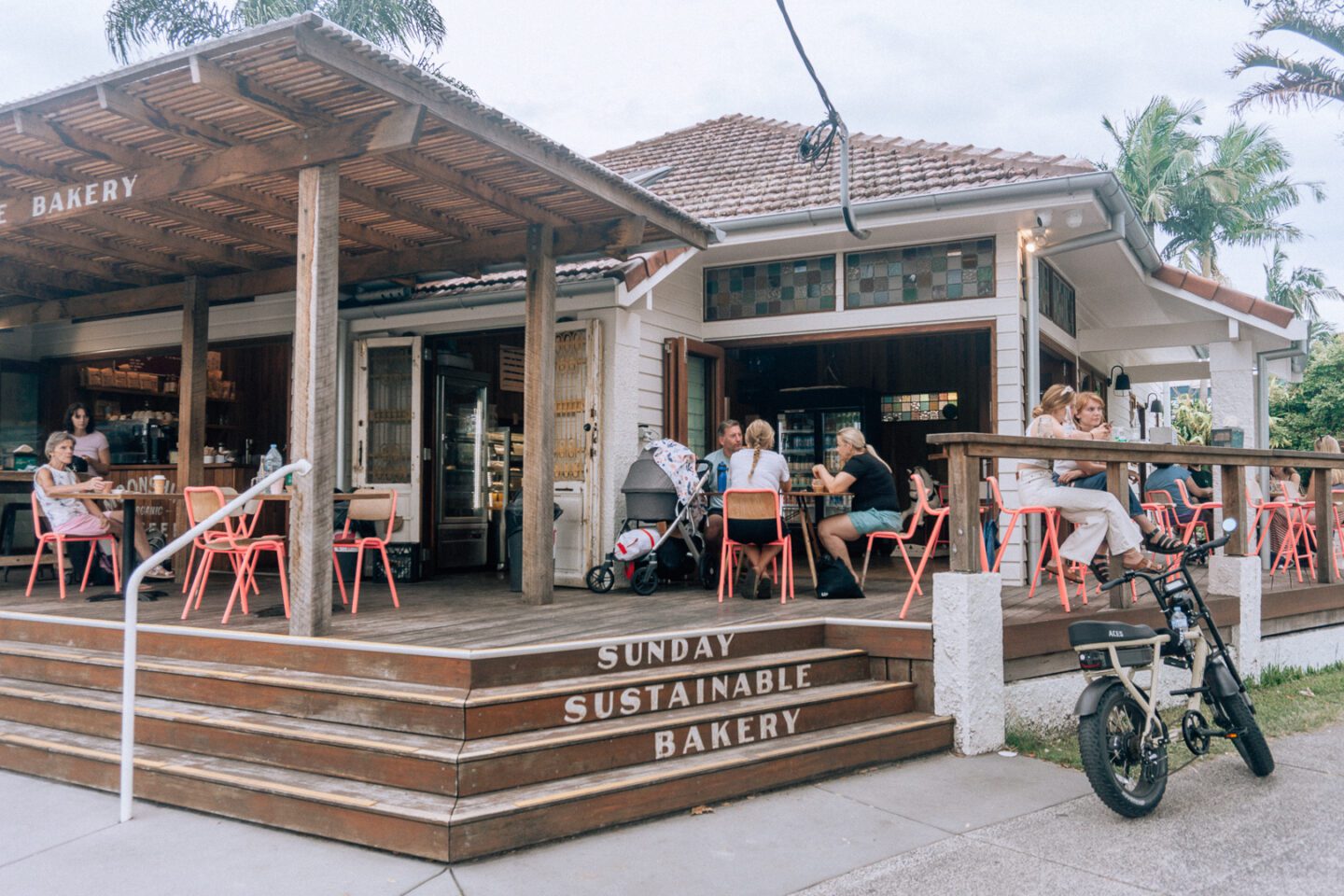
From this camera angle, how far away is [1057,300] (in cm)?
966

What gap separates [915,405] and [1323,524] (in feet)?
16.0

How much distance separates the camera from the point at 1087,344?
35.8 ft

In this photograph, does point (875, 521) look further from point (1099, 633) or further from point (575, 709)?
point (575, 709)

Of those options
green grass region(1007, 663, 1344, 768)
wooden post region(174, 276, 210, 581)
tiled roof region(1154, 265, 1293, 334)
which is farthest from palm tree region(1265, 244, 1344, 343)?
wooden post region(174, 276, 210, 581)

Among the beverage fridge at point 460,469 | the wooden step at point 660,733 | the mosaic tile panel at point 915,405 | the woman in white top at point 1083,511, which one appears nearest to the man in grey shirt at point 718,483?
the woman in white top at point 1083,511

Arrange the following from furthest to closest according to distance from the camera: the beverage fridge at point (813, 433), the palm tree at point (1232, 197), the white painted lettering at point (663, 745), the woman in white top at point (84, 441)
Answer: the palm tree at point (1232, 197)
the beverage fridge at point (813, 433)
the woman in white top at point (84, 441)
the white painted lettering at point (663, 745)

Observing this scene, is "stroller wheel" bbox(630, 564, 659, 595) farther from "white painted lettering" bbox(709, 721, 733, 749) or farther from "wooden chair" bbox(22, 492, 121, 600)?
"wooden chair" bbox(22, 492, 121, 600)

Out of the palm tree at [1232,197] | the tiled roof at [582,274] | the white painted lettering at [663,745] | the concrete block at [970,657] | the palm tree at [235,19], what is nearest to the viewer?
the white painted lettering at [663,745]

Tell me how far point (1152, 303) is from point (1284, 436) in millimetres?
17064

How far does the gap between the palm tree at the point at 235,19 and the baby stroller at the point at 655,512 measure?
36.9ft

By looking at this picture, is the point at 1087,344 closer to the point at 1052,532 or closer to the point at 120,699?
the point at 1052,532

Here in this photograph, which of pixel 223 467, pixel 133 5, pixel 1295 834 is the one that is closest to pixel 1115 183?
pixel 1295 834

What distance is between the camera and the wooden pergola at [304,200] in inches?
179

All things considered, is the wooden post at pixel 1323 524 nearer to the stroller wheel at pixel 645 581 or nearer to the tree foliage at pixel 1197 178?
the stroller wheel at pixel 645 581
